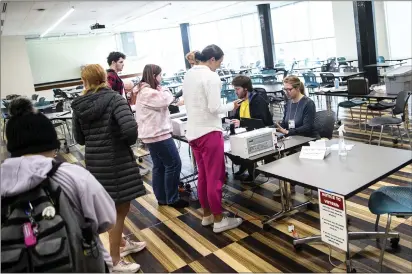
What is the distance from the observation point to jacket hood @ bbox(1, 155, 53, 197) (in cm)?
126

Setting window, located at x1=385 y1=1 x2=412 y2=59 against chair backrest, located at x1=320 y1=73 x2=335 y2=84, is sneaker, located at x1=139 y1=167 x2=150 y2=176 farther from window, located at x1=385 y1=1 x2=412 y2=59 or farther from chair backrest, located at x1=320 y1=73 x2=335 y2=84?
window, located at x1=385 y1=1 x2=412 y2=59

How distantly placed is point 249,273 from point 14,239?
167 cm

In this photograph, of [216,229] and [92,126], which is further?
[216,229]

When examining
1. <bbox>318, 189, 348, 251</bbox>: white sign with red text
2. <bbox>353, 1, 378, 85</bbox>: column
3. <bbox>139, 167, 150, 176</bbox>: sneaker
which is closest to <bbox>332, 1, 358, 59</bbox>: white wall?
<bbox>353, 1, 378, 85</bbox>: column

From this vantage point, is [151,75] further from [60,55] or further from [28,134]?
[60,55]

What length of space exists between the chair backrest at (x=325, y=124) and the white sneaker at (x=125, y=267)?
2097 millimetres

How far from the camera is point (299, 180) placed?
227 cm

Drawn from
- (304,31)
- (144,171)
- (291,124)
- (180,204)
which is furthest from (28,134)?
(304,31)

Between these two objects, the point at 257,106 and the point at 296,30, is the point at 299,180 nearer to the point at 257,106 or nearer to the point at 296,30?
the point at 257,106

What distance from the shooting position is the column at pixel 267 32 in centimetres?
1170

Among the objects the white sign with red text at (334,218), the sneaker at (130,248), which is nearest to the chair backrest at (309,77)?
the sneaker at (130,248)

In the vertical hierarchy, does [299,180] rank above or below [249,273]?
above

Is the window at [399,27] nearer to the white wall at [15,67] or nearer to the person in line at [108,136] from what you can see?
the person in line at [108,136]

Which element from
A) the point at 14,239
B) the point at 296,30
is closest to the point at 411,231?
the point at 14,239
